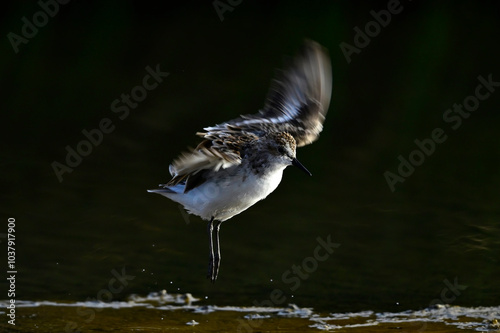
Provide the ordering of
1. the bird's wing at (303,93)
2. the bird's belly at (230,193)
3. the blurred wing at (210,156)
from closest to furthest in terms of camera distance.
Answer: the blurred wing at (210,156) → the bird's belly at (230,193) → the bird's wing at (303,93)

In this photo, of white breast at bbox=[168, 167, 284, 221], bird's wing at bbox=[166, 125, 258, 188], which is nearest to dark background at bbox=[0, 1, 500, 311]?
white breast at bbox=[168, 167, 284, 221]

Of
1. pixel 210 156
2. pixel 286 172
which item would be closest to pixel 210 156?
pixel 210 156

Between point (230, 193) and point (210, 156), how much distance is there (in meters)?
0.82

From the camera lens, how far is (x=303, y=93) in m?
10.1

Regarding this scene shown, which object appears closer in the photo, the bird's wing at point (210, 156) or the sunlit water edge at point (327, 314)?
the bird's wing at point (210, 156)

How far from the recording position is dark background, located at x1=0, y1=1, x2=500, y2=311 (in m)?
10.6

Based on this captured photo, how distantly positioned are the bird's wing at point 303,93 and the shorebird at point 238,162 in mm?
13

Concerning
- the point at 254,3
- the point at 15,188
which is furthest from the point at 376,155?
the point at 254,3

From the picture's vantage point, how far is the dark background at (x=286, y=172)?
34.8 feet

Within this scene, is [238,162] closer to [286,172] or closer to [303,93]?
[303,93]

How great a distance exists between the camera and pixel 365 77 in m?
20.8

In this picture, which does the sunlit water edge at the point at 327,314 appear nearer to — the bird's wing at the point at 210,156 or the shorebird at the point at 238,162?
the shorebird at the point at 238,162

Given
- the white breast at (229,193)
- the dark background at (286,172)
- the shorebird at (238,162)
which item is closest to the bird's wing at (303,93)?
the shorebird at (238,162)

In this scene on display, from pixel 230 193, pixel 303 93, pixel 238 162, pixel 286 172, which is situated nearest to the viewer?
pixel 238 162
